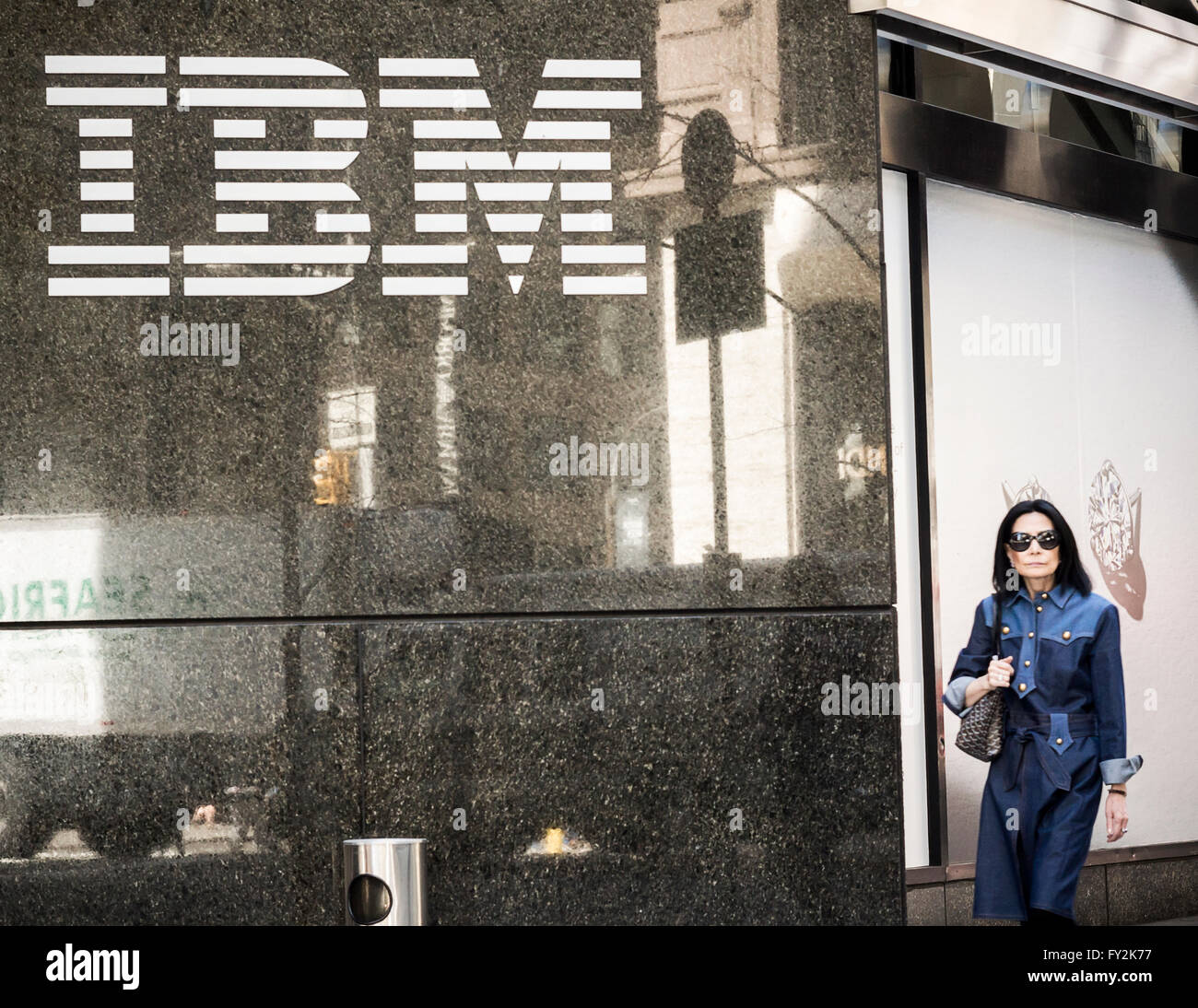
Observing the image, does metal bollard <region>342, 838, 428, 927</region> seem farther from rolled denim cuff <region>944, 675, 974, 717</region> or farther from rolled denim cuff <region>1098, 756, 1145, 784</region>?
Answer: rolled denim cuff <region>1098, 756, 1145, 784</region>

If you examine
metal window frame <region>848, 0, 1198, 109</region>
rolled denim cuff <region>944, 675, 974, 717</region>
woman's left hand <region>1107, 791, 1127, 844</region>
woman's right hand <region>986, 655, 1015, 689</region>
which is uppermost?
metal window frame <region>848, 0, 1198, 109</region>

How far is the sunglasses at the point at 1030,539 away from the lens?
4953 mm

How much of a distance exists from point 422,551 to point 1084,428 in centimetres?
415

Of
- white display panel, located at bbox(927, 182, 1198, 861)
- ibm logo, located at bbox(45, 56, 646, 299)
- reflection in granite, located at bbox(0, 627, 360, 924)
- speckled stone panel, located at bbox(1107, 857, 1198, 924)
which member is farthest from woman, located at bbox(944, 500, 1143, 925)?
reflection in granite, located at bbox(0, 627, 360, 924)

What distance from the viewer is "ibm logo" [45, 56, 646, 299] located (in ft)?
13.1

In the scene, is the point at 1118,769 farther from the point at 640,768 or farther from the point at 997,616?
the point at 640,768

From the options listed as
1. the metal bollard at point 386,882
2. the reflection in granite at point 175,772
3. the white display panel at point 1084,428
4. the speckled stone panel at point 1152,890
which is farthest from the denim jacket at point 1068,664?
the reflection in granite at point 175,772

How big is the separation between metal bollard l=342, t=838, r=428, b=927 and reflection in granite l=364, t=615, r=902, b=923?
0.16 metres

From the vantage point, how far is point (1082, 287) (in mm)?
6605

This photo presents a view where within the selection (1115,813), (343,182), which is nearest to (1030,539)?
(1115,813)
